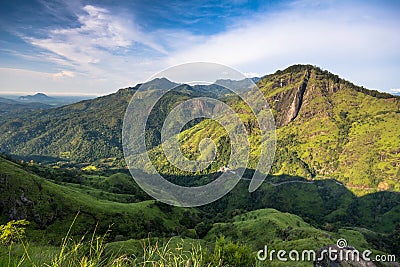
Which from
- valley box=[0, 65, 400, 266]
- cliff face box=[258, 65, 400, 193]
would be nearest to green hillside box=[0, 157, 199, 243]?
valley box=[0, 65, 400, 266]

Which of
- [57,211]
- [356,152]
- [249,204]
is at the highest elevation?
[57,211]

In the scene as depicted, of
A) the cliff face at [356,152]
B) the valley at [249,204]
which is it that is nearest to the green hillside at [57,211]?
the valley at [249,204]

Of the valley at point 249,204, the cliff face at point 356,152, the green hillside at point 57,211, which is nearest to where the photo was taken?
the valley at point 249,204

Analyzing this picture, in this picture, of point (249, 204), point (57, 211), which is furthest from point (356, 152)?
point (57, 211)

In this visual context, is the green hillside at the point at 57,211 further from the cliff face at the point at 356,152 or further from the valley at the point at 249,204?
the cliff face at the point at 356,152

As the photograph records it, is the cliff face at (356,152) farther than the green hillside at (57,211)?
Yes

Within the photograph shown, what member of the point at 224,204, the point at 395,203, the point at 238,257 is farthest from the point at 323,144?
the point at 238,257

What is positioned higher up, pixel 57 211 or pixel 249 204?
pixel 57 211

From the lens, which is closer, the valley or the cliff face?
the valley

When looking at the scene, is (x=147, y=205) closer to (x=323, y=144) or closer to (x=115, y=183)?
(x=115, y=183)

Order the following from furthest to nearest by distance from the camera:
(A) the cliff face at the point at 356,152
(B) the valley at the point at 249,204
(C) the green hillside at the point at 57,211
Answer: (A) the cliff face at the point at 356,152
(C) the green hillside at the point at 57,211
(B) the valley at the point at 249,204

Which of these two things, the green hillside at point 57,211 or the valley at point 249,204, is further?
the green hillside at point 57,211

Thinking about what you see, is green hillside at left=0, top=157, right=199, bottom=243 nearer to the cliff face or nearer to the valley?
the valley

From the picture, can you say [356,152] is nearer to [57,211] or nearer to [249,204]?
[249,204]
